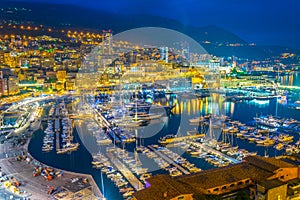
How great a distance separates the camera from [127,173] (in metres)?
6.07

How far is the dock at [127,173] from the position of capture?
5541 mm

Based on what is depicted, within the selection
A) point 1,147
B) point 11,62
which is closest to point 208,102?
point 1,147

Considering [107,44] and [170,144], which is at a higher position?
[107,44]

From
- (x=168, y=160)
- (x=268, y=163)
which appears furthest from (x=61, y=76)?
(x=268, y=163)

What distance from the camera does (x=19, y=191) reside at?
530 cm

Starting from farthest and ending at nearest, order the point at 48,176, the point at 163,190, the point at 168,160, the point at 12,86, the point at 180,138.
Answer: the point at 12,86
the point at 180,138
the point at 168,160
the point at 48,176
the point at 163,190

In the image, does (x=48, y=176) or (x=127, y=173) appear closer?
(x=48, y=176)

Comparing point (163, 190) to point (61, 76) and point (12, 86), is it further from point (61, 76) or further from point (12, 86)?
point (61, 76)

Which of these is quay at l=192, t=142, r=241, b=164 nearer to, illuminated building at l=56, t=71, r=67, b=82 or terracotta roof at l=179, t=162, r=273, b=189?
terracotta roof at l=179, t=162, r=273, b=189

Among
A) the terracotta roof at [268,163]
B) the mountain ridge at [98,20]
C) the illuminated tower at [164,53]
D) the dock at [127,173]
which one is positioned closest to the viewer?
the terracotta roof at [268,163]

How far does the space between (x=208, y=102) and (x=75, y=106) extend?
681 centimetres

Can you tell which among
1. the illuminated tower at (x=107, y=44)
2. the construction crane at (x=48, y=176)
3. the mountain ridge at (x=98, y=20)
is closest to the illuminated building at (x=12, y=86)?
the illuminated tower at (x=107, y=44)

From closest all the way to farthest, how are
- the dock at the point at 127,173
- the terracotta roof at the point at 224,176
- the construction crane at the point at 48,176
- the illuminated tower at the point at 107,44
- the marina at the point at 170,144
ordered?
the terracotta roof at the point at 224,176 → the dock at the point at 127,173 → the construction crane at the point at 48,176 → the marina at the point at 170,144 → the illuminated tower at the point at 107,44

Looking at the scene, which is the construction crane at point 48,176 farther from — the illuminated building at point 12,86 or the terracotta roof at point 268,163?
the illuminated building at point 12,86
